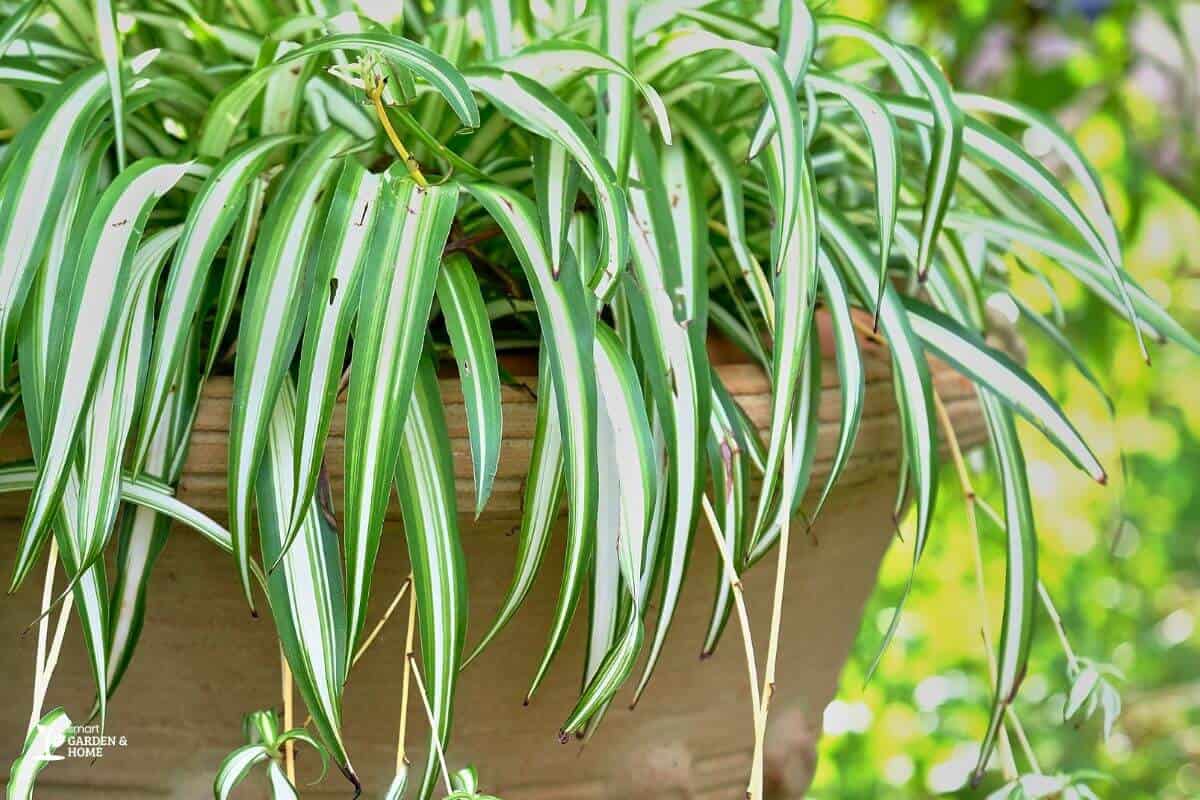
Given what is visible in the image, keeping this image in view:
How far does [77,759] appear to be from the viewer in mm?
562

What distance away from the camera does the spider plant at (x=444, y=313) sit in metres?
0.43

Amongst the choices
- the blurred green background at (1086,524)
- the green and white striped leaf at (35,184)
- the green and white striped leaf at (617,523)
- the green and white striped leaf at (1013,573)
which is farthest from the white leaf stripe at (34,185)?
the blurred green background at (1086,524)

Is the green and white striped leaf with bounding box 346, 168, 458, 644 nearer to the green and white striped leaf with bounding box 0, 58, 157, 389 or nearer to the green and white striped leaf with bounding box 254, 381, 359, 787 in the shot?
the green and white striped leaf with bounding box 254, 381, 359, 787

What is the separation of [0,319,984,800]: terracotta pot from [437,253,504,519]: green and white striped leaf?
5 centimetres

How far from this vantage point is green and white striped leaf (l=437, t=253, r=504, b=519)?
43cm

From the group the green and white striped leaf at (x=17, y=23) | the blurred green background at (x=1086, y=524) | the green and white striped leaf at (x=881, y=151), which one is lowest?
the blurred green background at (x=1086, y=524)

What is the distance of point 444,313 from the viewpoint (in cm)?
47

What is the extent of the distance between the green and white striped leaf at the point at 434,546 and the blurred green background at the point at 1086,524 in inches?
38.9

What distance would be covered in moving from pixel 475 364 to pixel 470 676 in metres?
0.18

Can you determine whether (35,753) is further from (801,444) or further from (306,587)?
(801,444)

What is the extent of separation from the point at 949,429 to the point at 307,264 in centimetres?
34

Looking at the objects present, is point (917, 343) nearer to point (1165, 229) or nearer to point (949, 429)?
point (949, 429)

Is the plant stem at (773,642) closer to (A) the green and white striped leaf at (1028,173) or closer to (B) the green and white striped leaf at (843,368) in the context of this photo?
(B) the green and white striped leaf at (843,368)

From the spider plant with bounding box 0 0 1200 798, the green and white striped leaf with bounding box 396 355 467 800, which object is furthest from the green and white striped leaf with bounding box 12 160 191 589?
the green and white striped leaf with bounding box 396 355 467 800
